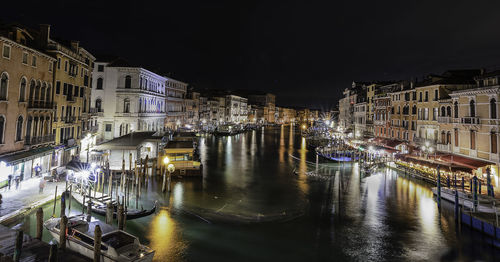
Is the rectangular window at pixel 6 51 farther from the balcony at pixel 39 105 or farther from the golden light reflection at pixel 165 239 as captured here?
the golden light reflection at pixel 165 239

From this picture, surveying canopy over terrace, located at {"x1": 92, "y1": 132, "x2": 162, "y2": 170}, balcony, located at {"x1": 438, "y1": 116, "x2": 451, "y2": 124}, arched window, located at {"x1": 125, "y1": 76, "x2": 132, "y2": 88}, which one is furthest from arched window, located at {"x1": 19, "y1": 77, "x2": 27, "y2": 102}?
balcony, located at {"x1": 438, "y1": 116, "x2": 451, "y2": 124}

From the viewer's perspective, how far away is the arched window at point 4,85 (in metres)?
16.9

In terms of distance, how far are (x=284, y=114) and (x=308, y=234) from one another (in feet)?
551

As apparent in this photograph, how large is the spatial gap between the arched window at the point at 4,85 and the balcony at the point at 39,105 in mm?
2452

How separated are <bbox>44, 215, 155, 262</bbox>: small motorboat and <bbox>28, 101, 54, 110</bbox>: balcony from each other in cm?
1206

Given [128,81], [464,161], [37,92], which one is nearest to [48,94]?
[37,92]

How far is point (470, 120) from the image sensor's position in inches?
925

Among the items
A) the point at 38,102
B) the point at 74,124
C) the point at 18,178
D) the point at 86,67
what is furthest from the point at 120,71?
the point at 18,178

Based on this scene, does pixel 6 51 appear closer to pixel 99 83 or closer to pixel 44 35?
pixel 44 35

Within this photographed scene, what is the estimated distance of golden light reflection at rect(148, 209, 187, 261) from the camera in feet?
39.9

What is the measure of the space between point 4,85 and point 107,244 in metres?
14.2

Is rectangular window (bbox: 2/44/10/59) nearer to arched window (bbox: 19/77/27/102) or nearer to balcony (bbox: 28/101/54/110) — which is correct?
arched window (bbox: 19/77/27/102)

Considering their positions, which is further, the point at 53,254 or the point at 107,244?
the point at 107,244

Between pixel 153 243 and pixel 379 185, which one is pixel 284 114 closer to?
pixel 379 185
